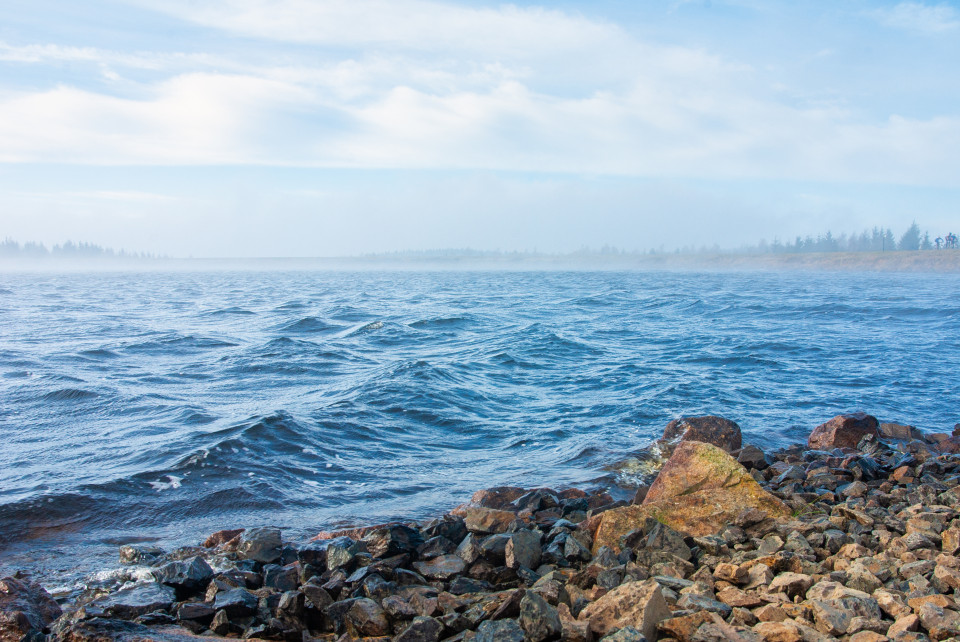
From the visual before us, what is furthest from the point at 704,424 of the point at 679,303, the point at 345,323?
the point at 679,303

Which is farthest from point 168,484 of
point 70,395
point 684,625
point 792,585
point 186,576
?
point 792,585

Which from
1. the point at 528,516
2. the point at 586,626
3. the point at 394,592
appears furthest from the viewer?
the point at 528,516

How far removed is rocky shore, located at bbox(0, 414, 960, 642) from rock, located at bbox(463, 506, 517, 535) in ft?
0.04

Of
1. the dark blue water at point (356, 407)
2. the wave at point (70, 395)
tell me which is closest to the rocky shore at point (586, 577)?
the dark blue water at point (356, 407)

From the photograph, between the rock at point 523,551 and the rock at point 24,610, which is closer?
the rock at point 24,610

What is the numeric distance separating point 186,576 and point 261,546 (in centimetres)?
85

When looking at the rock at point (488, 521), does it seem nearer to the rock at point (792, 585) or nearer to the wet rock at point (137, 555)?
the rock at point (792, 585)

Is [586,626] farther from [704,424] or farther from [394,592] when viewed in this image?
[704,424]

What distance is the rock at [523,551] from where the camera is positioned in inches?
209

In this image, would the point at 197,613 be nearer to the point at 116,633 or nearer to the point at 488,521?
the point at 116,633

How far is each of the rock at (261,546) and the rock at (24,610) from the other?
5.00ft

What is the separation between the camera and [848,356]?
19.8m

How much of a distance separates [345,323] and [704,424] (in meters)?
21.1

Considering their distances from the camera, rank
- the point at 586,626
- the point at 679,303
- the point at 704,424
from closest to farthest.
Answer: the point at 586,626
the point at 704,424
the point at 679,303
